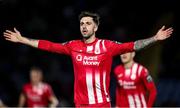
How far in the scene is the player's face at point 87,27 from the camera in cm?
769

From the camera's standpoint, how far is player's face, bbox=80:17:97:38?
7691mm

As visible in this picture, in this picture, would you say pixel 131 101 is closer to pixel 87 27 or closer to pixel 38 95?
pixel 87 27

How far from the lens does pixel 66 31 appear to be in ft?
51.8

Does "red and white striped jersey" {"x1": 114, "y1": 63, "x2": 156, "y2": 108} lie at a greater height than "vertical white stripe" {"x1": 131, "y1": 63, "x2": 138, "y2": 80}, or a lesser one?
lesser

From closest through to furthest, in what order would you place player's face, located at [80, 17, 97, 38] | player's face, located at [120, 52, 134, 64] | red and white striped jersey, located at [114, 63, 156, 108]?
player's face, located at [80, 17, 97, 38] < red and white striped jersey, located at [114, 63, 156, 108] < player's face, located at [120, 52, 134, 64]

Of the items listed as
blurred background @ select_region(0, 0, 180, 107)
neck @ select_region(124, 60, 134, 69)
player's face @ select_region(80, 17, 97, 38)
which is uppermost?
blurred background @ select_region(0, 0, 180, 107)

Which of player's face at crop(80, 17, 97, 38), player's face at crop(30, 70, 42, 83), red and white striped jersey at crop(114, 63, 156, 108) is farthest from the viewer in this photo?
player's face at crop(30, 70, 42, 83)

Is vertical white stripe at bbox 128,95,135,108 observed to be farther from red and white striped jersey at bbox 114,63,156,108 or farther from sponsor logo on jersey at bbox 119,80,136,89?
sponsor logo on jersey at bbox 119,80,136,89

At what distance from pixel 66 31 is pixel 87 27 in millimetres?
8095

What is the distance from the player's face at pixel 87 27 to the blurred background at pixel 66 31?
7.11 m

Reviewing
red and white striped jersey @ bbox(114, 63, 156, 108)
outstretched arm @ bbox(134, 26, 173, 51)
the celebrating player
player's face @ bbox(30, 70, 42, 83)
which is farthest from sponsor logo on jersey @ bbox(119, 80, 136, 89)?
player's face @ bbox(30, 70, 42, 83)

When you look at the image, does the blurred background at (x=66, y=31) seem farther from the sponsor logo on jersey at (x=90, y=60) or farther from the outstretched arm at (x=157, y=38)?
the outstretched arm at (x=157, y=38)

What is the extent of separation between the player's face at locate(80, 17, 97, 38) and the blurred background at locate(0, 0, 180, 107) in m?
7.11

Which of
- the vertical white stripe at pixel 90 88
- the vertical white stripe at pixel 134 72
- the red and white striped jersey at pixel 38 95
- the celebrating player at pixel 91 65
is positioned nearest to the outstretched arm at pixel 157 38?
the celebrating player at pixel 91 65
